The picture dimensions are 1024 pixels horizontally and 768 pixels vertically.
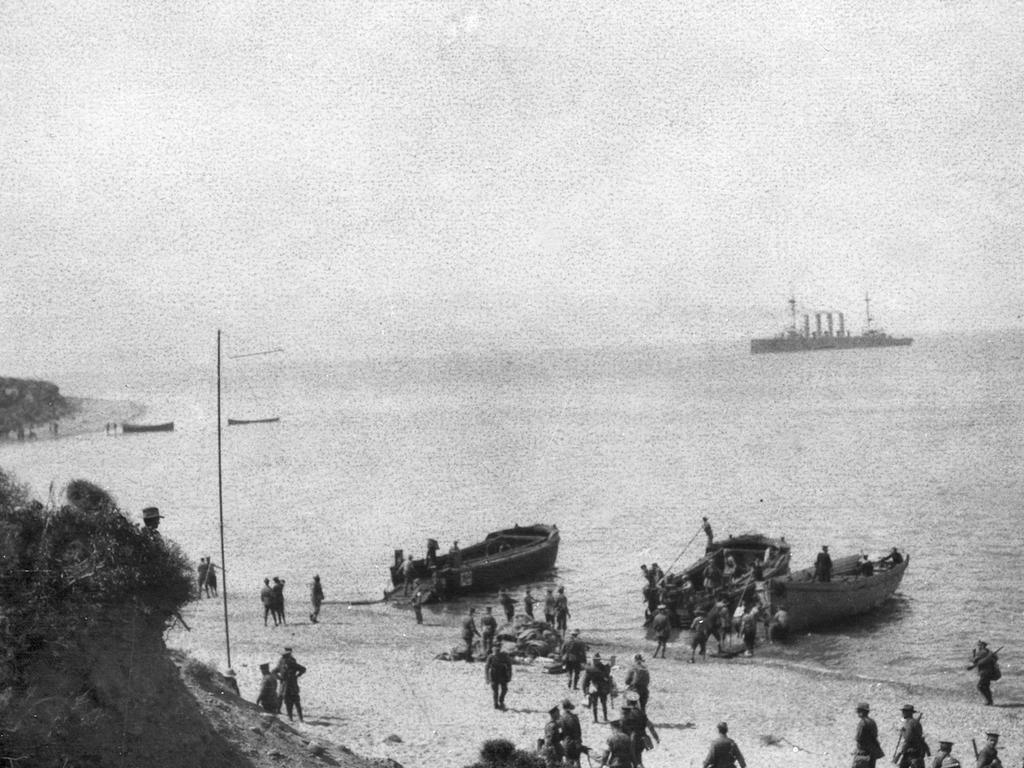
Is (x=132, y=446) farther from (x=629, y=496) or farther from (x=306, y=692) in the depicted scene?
(x=306, y=692)

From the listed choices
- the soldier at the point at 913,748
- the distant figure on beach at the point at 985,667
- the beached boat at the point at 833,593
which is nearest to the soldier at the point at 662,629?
the beached boat at the point at 833,593

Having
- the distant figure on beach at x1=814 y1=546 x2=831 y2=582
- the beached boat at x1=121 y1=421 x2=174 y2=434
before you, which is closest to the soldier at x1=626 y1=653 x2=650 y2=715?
the distant figure on beach at x1=814 y1=546 x2=831 y2=582

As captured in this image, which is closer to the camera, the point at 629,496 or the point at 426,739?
the point at 426,739

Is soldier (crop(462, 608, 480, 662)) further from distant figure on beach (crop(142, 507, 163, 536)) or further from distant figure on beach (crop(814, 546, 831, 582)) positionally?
distant figure on beach (crop(814, 546, 831, 582))

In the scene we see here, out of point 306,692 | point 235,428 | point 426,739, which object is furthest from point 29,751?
point 235,428

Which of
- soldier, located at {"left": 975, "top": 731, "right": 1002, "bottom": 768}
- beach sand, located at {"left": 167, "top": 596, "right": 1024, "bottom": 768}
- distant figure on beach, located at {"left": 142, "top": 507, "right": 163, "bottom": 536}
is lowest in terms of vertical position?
beach sand, located at {"left": 167, "top": 596, "right": 1024, "bottom": 768}

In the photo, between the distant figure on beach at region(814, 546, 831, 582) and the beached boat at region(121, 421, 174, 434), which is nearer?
the distant figure on beach at region(814, 546, 831, 582)
